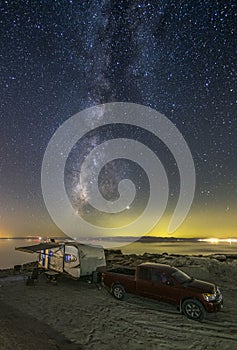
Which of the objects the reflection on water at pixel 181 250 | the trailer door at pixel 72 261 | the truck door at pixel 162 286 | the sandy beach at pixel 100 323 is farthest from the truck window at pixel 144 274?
the reflection on water at pixel 181 250

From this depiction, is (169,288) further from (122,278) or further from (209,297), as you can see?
(122,278)

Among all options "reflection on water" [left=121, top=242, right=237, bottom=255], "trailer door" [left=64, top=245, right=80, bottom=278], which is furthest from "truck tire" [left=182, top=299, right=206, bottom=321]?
"reflection on water" [left=121, top=242, right=237, bottom=255]

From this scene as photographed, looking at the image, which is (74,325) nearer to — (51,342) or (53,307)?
(51,342)

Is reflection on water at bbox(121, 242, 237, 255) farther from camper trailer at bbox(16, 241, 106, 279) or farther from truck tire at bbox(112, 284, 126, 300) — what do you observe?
truck tire at bbox(112, 284, 126, 300)

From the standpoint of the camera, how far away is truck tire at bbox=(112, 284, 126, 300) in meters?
11.9

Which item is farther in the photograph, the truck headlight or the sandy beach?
the truck headlight

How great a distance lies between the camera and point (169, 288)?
1048cm

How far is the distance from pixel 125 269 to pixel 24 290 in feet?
17.7

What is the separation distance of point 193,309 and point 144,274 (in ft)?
8.36

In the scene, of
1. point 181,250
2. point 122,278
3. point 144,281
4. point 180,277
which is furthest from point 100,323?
point 181,250

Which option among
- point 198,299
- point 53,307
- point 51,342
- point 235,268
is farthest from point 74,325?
point 235,268

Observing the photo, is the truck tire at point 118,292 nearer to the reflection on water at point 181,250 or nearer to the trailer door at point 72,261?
the trailer door at point 72,261

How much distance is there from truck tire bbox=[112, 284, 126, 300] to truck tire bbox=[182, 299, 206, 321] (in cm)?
305

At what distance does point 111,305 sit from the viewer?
11.0 meters
